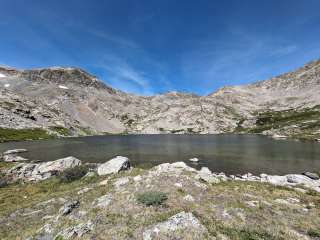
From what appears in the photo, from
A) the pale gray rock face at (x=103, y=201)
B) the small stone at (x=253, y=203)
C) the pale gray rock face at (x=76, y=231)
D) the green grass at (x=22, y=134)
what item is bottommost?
the pale gray rock face at (x=76, y=231)

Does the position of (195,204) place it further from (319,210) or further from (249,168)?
(249,168)

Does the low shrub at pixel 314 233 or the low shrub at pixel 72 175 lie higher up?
the low shrub at pixel 72 175

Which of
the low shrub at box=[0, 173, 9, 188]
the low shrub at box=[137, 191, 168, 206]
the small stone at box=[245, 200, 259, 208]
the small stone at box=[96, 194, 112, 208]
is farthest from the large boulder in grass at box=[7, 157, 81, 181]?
the small stone at box=[245, 200, 259, 208]

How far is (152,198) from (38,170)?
3021 cm

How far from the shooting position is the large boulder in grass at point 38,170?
34281 millimetres

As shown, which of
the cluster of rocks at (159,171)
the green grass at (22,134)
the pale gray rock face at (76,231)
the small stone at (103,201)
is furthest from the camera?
the green grass at (22,134)

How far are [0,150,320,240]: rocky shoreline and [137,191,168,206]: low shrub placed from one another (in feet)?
0.31

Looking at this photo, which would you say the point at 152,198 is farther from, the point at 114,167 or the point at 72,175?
the point at 72,175

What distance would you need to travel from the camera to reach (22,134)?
132m

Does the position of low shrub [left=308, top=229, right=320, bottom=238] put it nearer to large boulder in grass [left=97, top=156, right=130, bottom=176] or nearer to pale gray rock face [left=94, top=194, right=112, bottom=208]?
pale gray rock face [left=94, top=194, right=112, bottom=208]

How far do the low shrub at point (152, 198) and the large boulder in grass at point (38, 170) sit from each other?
23737 mm

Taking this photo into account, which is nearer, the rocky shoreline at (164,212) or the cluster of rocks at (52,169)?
the rocky shoreline at (164,212)

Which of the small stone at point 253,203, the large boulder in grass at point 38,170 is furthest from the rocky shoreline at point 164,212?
the large boulder in grass at point 38,170

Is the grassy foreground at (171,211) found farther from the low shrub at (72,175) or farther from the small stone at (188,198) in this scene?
the low shrub at (72,175)
